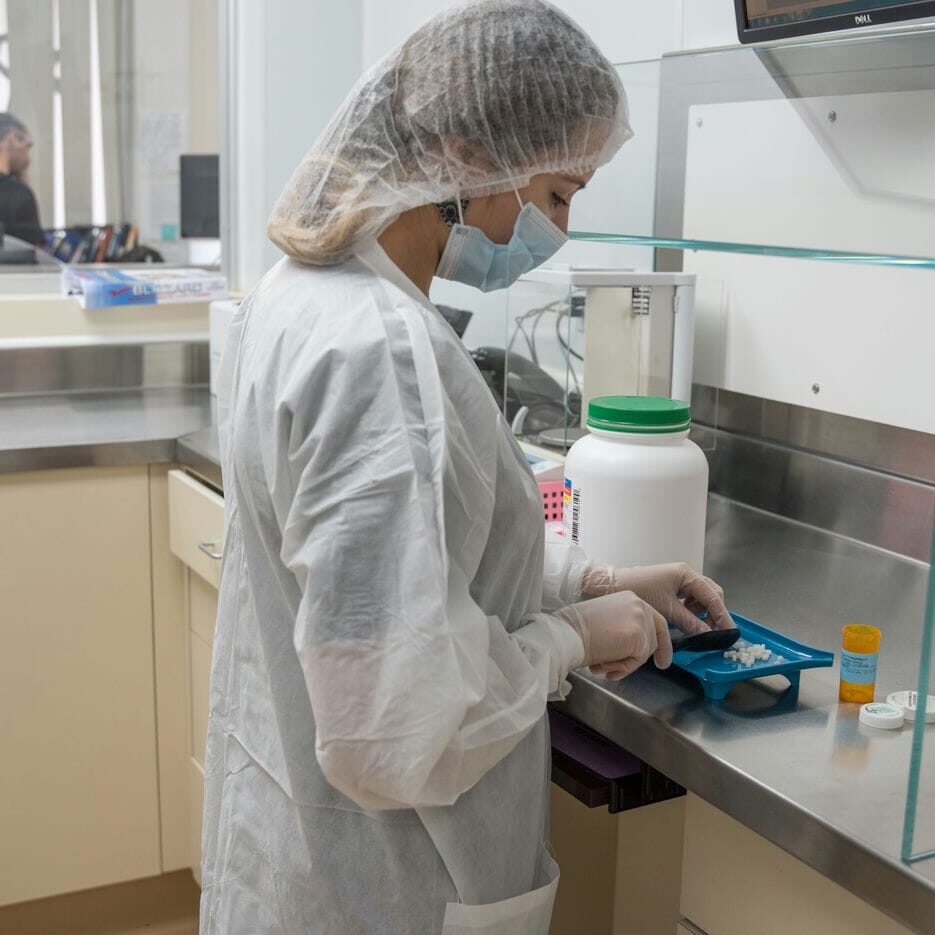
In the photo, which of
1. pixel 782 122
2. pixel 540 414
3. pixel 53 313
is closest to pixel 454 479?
pixel 782 122

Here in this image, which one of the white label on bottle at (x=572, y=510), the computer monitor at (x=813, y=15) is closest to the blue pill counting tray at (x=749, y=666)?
the white label on bottle at (x=572, y=510)

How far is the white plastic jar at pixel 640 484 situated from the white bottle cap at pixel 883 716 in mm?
260

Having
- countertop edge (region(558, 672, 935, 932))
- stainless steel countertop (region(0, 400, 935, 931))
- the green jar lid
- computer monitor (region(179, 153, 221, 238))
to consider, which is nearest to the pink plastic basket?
stainless steel countertop (region(0, 400, 935, 931))

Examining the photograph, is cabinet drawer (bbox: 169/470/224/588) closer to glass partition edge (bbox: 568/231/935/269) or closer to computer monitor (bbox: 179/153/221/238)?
glass partition edge (bbox: 568/231/935/269)

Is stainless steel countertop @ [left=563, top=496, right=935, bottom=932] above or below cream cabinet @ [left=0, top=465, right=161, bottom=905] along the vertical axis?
above

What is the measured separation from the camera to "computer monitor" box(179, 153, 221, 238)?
268 centimetres

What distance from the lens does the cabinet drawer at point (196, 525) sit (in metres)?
1.79

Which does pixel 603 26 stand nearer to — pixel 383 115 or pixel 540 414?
pixel 540 414

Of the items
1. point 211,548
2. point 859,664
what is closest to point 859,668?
point 859,664

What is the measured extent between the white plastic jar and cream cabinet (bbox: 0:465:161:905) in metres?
1.00

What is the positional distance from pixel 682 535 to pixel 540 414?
22.7 inches

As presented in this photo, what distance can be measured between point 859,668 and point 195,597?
1.22m

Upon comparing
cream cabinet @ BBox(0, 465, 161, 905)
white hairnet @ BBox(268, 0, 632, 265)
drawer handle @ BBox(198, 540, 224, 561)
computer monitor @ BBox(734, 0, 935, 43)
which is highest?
computer monitor @ BBox(734, 0, 935, 43)

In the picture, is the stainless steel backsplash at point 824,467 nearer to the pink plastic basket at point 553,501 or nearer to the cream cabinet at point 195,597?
the pink plastic basket at point 553,501
